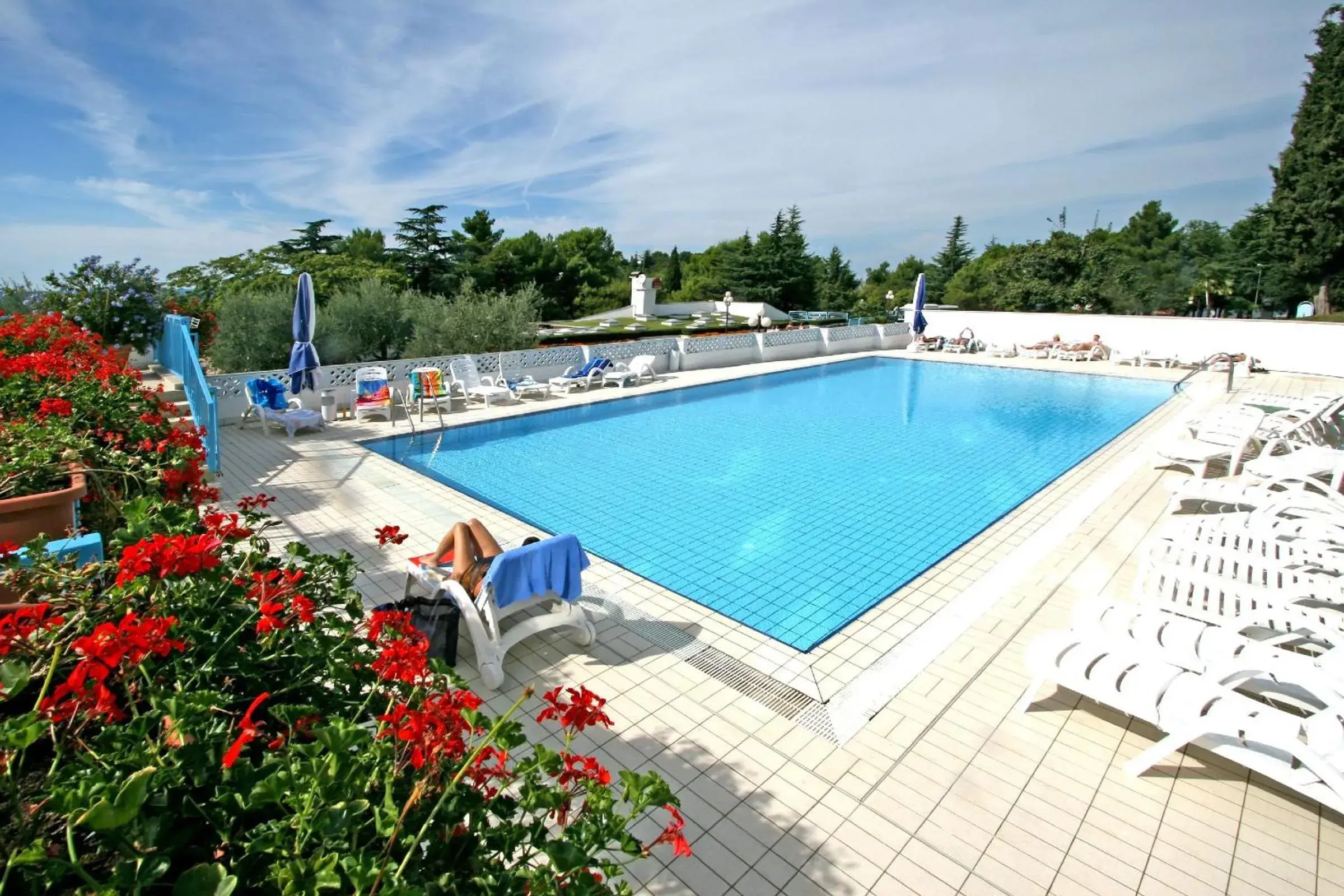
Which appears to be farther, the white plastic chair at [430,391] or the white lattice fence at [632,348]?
the white lattice fence at [632,348]

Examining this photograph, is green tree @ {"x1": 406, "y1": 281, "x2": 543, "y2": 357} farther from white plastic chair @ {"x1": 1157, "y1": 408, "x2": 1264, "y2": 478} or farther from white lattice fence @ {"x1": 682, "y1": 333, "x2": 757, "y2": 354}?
white plastic chair @ {"x1": 1157, "y1": 408, "x2": 1264, "y2": 478}

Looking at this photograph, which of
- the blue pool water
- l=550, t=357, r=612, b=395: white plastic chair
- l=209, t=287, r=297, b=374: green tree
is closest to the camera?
the blue pool water

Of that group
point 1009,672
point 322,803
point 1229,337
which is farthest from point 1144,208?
point 322,803

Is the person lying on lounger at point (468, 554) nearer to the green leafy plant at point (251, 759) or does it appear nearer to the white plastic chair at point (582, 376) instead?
the green leafy plant at point (251, 759)

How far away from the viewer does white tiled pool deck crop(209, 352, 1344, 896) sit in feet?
7.74

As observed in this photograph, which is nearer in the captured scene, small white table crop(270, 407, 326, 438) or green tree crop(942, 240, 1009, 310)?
small white table crop(270, 407, 326, 438)

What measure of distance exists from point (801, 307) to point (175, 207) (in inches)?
1213

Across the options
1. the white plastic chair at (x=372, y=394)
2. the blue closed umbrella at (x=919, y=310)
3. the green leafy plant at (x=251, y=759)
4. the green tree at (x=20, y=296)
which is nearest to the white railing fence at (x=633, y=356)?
the white plastic chair at (x=372, y=394)

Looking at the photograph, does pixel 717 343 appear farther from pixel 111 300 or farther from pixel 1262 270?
pixel 1262 270

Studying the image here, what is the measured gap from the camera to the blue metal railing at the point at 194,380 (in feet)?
21.4

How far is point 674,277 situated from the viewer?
4894 cm

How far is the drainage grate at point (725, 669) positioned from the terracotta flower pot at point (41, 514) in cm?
261

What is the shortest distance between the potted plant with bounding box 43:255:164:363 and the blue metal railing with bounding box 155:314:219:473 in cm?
36

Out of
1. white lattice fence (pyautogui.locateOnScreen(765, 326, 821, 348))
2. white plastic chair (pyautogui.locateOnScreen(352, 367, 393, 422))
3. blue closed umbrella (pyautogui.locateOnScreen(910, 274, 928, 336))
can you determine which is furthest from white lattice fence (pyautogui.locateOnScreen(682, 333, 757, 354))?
white plastic chair (pyautogui.locateOnScreen(352, 367, 393, 422))
